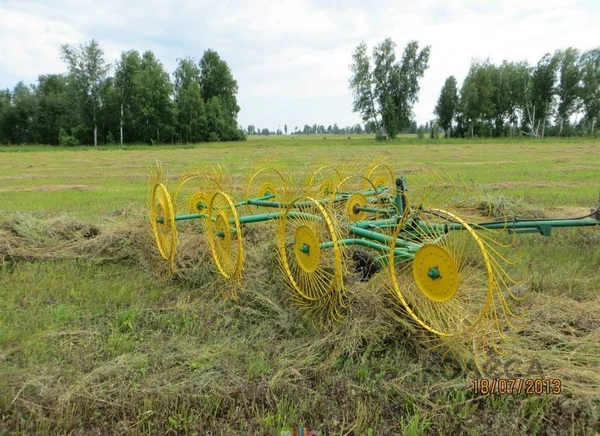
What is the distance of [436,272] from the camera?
2.53 meters

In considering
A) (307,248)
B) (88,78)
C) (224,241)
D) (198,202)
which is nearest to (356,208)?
(224,241)

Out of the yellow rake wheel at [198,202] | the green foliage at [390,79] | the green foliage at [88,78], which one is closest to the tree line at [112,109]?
the green foliage at [88,78]

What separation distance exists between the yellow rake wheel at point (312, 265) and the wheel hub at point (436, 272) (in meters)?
0.67

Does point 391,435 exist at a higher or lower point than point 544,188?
lower

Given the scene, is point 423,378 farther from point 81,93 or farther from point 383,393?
point 81,93

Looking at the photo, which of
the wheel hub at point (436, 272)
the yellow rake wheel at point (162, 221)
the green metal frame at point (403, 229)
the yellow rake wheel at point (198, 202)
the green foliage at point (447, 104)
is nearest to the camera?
the wheel hub at point (436, 272)

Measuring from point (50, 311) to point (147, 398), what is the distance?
1706 millimetres

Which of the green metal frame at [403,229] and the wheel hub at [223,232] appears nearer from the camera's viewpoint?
the green metal frame at [403,229]

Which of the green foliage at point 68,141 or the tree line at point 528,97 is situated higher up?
the tree line at point 528,97

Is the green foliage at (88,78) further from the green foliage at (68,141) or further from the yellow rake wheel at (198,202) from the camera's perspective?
the yellow rake wheel at (198,202)

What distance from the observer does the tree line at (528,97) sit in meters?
51.7

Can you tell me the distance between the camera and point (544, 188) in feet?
35.1

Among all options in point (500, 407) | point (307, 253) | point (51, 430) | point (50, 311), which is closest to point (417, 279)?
point (500, 407)

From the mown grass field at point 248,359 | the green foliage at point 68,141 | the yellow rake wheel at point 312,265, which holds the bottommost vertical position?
the mown grass field at point 248,359
